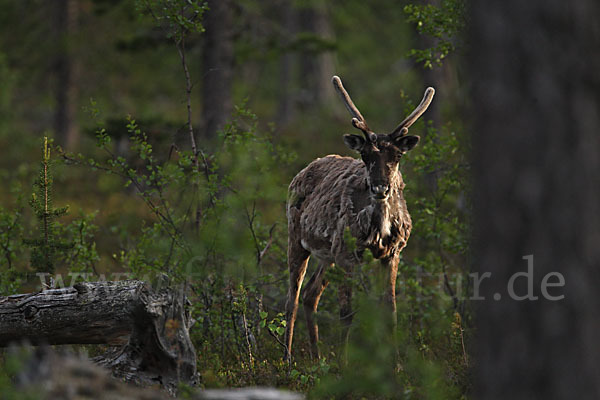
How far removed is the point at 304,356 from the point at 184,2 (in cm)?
447

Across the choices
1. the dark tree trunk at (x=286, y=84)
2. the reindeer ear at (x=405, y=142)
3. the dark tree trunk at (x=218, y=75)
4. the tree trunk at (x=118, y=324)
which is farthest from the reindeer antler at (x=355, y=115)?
the dark tree trunk at (x=286, y=84)

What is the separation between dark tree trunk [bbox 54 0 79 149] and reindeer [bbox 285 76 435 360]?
1364cm

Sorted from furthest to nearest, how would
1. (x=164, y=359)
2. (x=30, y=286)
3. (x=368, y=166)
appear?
(x=30, y=286) → (x=368, y=166) → (x=164, y=359)

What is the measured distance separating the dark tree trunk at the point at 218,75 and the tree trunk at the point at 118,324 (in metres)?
7.88

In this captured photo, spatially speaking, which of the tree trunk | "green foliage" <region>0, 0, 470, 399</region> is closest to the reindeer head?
"green foliage" <region>0, 0, 470, 399</region>

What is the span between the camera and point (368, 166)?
293 inches

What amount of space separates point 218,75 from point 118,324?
28.5 ft

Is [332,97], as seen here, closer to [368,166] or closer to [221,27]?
[221,27]

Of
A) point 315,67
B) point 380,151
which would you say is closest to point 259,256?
point 380,151

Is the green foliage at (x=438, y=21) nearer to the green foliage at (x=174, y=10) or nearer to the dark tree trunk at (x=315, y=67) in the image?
the green foliage at (x=174, y=10)

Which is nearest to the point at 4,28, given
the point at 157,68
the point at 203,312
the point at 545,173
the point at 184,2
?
the point at 157,68

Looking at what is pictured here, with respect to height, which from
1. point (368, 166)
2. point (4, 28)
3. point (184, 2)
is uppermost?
point (4, 28)

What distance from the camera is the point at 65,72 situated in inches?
834

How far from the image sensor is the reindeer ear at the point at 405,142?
7516 millimetres
